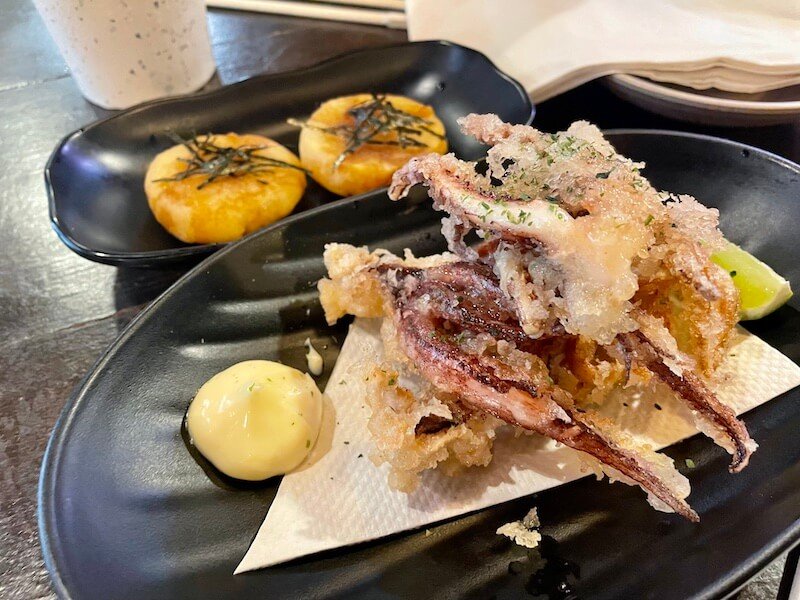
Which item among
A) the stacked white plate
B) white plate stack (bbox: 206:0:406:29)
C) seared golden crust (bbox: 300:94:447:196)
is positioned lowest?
seared golden crust (bbox: 300:94:447:196)

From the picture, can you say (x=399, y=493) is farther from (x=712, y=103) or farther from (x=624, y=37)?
(x=624, y=37)

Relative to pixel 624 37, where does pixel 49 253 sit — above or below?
below

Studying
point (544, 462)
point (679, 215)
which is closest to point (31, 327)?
point (544, 462)

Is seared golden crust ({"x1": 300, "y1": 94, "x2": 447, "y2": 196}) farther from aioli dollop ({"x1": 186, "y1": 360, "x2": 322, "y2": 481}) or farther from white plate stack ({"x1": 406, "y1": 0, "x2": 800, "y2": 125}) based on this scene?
aioli dollop ({"x1": 186, "y1": 360, "x2": 322, "y2": 481})

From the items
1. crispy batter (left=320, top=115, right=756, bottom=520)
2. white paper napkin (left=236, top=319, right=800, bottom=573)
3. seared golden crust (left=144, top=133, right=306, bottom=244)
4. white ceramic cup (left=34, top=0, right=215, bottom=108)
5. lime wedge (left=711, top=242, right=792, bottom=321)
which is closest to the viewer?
crispy batter (left=320, top=115, right=756, bottom=520)

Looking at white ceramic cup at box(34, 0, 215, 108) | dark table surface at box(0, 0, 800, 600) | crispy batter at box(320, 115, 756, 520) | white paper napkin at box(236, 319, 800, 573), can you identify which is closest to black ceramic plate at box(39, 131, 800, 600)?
white paper napkin at box(236, 319, 800, 573)

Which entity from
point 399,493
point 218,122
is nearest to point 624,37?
point 218,122

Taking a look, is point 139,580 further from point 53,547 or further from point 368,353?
point 368,353
